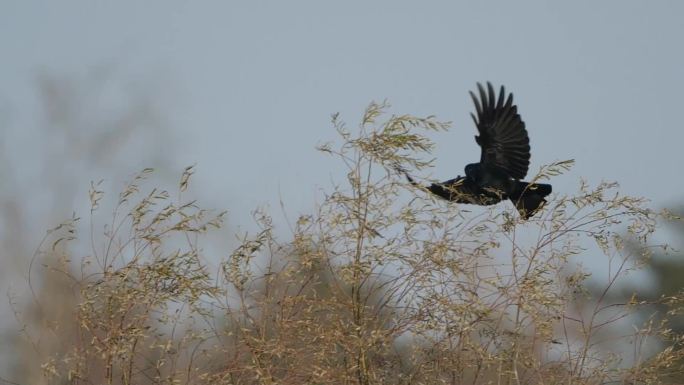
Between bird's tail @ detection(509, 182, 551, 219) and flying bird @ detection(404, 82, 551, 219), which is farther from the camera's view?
flying bird @ detection(404, 82, 551, 219)

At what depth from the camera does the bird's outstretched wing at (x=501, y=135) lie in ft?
28.5

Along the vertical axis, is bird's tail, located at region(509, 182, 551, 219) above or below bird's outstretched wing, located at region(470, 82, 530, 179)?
below

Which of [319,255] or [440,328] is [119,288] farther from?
[440,328]

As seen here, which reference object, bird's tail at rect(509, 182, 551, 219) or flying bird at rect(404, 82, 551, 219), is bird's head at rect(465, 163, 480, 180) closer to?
flying bird at rect(404, 82, 551, 219)

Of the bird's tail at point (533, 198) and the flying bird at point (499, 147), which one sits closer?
the bird's tail at point (533, 198)

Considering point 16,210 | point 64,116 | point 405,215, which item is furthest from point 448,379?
point 64,116

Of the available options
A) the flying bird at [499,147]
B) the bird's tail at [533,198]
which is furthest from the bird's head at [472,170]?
the bird's tail at [533,198]

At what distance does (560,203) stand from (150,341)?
7.33 feet

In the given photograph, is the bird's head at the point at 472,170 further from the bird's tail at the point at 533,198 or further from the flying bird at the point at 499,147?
the bird's tail at the point at 533,198

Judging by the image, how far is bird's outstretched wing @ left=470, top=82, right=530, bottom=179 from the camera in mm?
8672

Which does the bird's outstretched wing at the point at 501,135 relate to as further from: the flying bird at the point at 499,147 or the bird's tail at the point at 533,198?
the bird's tail at the point at 533,198

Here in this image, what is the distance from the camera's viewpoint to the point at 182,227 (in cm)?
550

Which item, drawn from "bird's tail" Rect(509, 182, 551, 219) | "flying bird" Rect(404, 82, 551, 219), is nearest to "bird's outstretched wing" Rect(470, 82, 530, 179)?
"flying bird" Rect(404, 82, 551, 219)

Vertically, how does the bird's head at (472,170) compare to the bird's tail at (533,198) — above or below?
above
